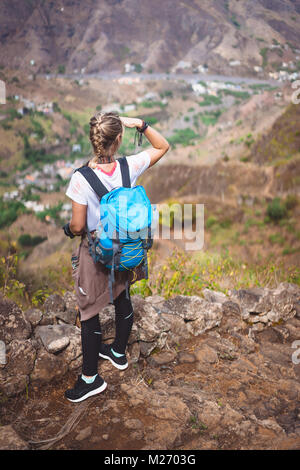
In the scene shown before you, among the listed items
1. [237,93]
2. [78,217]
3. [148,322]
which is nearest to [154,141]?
[78,217]

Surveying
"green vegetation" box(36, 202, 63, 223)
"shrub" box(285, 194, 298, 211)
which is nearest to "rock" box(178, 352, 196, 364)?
"shrub" box(285, 194, 298, 211)

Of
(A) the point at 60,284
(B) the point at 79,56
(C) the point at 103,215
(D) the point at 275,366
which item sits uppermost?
Answer: (B) the point at 79,56

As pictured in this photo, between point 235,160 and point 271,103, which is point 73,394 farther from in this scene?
point 271,103

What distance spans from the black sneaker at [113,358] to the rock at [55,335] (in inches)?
7.9

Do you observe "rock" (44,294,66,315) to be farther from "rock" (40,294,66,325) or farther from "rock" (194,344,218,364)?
"rock" (194,344,218,364)

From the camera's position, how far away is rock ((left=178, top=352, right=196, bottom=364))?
7.96 feet

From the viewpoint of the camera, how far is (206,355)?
2.46 m

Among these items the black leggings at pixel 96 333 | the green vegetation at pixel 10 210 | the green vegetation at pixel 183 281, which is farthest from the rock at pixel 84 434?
the green vegetation at pixel 10 210

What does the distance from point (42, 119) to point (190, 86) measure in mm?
37172

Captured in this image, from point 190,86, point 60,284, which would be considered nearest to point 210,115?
point 190,86

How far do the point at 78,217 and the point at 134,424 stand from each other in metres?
1.05

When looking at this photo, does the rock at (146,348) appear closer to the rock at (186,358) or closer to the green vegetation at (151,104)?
the rock at (186,358)

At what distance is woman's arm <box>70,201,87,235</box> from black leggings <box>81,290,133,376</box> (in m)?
0.49
